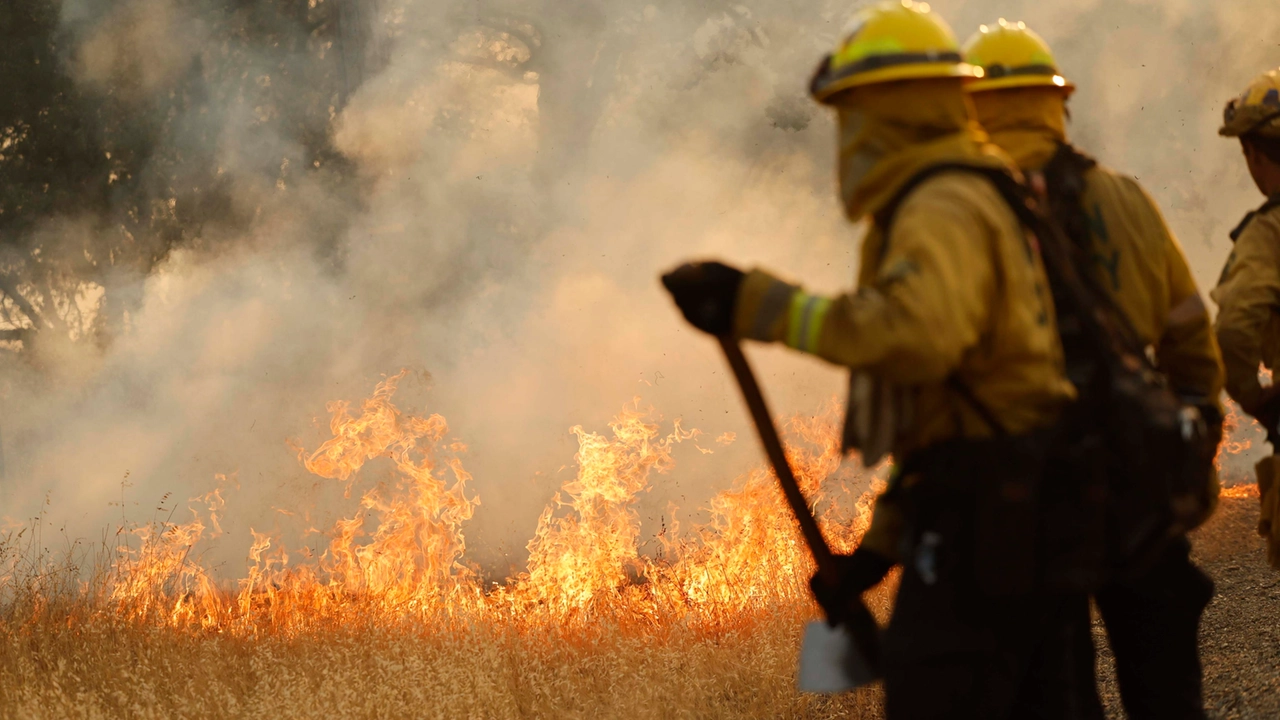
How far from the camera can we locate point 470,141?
10.4m

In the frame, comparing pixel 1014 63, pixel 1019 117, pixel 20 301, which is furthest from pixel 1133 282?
pixel 20 301

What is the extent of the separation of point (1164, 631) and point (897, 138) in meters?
1.23

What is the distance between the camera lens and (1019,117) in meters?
2.45

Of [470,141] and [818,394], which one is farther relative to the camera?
[470,141]

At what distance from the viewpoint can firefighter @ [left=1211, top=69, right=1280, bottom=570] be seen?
2941 millimetres

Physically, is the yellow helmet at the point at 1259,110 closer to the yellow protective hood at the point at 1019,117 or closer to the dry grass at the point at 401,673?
the yellow protective hood at the point at 1019,117

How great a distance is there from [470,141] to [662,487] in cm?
370

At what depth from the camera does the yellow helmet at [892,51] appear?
1851 millimetres

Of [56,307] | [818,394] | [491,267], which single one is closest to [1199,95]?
[818,394]

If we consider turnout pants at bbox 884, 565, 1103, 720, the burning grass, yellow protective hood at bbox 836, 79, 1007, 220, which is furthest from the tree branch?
turnout pants at bbox 884, 565, 1103, 720

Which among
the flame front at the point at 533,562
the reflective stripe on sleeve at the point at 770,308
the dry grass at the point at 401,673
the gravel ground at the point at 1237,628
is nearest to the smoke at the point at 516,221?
the flame front at the point at 533,562

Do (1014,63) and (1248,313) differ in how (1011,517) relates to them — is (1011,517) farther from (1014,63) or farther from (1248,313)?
(1248,313)

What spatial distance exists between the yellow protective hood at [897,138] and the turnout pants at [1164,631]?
1.01 metres

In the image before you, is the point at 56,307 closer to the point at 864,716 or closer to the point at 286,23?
the point at 286,23
